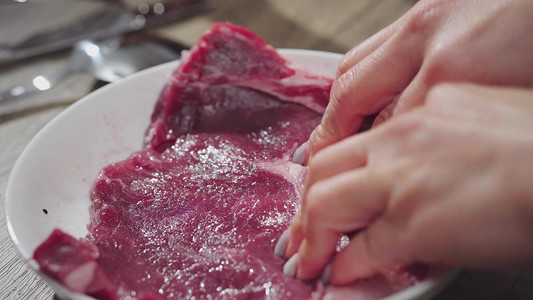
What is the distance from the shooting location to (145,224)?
4.08ft

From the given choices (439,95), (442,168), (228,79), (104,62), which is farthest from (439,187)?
(104,62)

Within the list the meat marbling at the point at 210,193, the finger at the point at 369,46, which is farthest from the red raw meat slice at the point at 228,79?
the finger at the point at 369,46

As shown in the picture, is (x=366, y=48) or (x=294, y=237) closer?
(x=294, y=237)

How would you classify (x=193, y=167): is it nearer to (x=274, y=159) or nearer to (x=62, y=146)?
(x=274, y=159)

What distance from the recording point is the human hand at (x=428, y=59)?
3.39ft

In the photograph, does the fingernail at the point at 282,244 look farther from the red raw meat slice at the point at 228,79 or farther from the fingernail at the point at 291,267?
the red raw meat slice at the point at 228,79

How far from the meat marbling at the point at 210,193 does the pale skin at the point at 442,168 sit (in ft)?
0.35

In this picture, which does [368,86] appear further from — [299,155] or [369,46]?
[299,155]

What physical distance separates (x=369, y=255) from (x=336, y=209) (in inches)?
4.6

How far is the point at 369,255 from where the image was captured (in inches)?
37.8

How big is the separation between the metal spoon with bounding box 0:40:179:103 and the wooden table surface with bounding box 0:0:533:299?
45 millimetres

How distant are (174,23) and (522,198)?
2.20 metres

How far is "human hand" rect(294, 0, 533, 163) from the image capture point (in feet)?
3.39

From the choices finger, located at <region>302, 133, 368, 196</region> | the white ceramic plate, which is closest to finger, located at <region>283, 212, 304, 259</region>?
finger, located at <region>302, 133, 368, 196</region>
